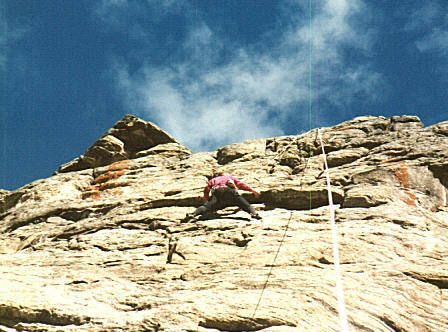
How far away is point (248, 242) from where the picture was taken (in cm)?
1062

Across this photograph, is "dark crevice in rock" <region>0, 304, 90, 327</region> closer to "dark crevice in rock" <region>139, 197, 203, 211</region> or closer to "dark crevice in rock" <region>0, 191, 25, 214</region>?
→ "dark crevice in rock" <region>139, 197, 203, 211</region>

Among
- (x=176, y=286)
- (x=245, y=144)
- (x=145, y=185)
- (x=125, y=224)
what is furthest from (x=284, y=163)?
(x=176, y=286)

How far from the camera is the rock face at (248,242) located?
7.96 meters

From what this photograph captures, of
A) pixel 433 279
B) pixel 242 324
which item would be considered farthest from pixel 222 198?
pixel 433 279

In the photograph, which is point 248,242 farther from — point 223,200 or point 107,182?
point 107,182

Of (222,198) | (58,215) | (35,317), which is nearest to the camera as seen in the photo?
(35,317)

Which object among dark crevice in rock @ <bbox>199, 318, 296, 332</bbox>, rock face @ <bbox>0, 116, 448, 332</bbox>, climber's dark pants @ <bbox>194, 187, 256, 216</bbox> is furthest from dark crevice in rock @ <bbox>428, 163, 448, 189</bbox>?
dark crevice in rock @ <bbox>199, 318, 296, 332</bbox>

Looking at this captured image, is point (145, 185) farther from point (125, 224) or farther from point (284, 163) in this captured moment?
point (284, 163)

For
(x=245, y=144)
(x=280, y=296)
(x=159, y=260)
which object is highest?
(x=245, y=144)

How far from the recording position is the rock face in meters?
7.96

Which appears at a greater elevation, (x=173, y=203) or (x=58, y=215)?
(x=173, y=203)

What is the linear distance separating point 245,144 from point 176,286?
30.4 ft

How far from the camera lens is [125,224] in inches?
502

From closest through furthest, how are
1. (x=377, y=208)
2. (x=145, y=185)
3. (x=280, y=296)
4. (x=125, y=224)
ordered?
(x=280, y=296) → (x=377, y=208) → (x=125, y=224) → (x=145, y=185)
